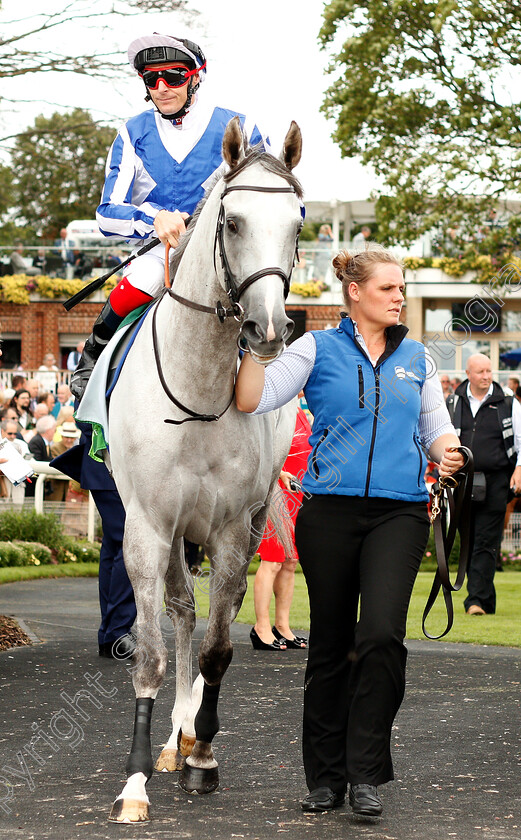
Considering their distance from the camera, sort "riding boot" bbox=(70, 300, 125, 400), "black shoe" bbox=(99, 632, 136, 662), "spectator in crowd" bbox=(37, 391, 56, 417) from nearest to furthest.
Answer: "riding boot" bbox=(70, 300, 125, 400), "black shoe" bbox=(99, 632, 136, 662), "spectator in crowd" bbox=(37, 391, 56, 417)

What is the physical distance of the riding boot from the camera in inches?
222

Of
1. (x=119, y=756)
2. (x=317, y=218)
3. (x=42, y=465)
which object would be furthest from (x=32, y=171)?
(x=119, y=756)

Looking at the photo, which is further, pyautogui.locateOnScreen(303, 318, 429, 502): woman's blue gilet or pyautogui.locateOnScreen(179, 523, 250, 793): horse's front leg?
pyautogui.locateOnScreen(179, 523, 250, 793): horse's front leg

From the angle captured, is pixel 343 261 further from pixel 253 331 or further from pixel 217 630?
pixel 217 630

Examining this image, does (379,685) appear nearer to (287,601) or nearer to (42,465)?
(287,601)

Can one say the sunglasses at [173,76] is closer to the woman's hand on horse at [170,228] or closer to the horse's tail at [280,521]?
the woman's hand on horse at [170,228]

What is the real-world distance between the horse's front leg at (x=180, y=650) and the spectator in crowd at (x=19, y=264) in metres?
30.2

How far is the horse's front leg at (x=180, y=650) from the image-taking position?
16.9 feet

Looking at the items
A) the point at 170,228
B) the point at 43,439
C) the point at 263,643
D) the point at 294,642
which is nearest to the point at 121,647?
the point at 263,643

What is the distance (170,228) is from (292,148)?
2.60 ft

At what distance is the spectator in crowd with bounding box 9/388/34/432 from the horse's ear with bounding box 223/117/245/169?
13386 mm

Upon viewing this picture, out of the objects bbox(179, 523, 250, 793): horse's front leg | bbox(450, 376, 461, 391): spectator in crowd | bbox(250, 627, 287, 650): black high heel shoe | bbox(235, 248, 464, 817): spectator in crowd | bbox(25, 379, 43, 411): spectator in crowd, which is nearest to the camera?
bbox(235, 248, 464, 817): spectator in crowd

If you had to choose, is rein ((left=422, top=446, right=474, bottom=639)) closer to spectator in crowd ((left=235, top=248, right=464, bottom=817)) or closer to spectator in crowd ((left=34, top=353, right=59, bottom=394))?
spectator in crowd ((left=235, top=248, right=464, bottom=817))

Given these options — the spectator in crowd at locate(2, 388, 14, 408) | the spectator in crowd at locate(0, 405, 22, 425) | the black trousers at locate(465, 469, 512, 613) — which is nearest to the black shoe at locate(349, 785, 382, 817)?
the black trousers at locate(465, 469, 512, 613)
